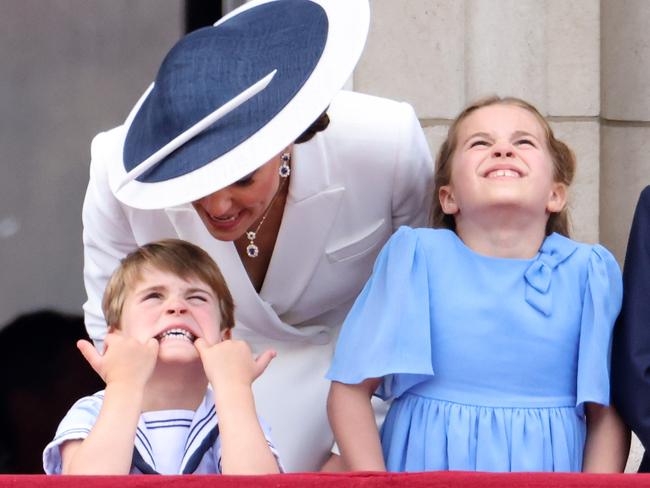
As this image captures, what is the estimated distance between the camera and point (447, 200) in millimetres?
3033

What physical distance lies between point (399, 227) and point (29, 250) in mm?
1837

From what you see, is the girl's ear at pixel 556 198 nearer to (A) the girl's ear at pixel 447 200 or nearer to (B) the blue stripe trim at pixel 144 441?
(A) the girl's ear at pixel 447 200

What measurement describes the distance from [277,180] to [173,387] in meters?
0.40

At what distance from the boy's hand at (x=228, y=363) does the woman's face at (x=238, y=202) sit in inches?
7.6

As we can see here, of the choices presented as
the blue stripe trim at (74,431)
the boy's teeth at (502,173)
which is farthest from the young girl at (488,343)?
the blue stripe trim at (74,431)

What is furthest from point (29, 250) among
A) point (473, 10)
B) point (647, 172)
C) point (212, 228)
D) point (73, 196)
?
point (212, 228)

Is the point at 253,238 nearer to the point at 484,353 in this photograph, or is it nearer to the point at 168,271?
the point at 168,271

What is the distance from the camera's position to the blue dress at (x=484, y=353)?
9.20 ft

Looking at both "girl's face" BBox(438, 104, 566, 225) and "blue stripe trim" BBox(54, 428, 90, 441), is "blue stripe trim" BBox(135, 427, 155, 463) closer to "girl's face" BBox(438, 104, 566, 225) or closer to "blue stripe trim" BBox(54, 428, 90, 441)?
"blue stripe trim" BBox(54, 428, 90, 441)

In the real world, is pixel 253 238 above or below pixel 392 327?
above

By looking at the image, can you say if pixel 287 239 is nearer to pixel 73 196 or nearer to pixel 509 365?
pixel 509 365

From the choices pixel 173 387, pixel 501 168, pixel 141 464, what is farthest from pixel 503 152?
pixel 141 464

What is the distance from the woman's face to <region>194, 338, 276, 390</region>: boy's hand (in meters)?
0.19

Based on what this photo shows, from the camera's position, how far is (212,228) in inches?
110
